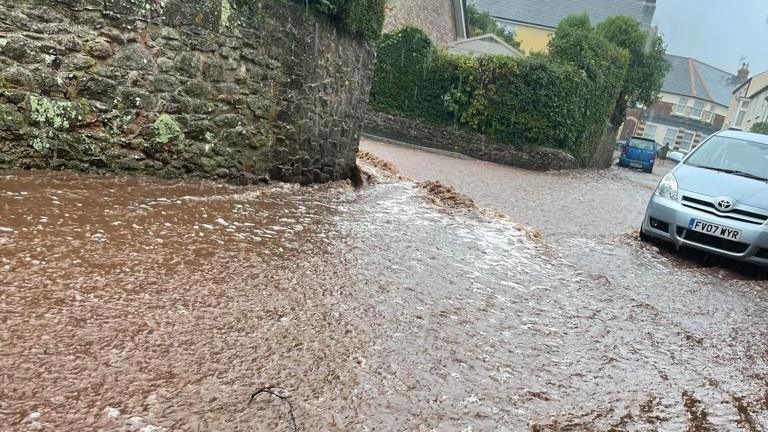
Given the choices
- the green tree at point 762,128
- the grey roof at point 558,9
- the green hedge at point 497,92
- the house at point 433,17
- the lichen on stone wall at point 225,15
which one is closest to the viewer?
the lichen on stone wall at point 225,15

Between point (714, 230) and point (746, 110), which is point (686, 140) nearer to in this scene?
point (746, 110)

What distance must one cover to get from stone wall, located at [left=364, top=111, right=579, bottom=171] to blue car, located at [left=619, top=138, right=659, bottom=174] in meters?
8.81

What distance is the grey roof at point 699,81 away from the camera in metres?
54.9

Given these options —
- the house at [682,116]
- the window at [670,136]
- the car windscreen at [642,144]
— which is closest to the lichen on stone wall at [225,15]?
the car windscreen at [642,144]

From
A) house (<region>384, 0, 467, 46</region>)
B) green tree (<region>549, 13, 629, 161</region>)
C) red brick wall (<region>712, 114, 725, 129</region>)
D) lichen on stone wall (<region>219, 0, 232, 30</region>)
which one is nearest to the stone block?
lichen on stone wall (<region>219, 0, 232, 30</region>)

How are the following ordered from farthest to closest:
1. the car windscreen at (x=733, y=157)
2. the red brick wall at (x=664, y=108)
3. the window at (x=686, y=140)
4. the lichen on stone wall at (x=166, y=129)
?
1. the window at (x=686, y=140)
2. the red brick wall at (x=664, y=108)
3. the car windscreen at (x=733, y=157)
4. the lichen on stone wall at (x=166, y=129)

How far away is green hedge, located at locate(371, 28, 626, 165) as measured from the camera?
17.6 metres

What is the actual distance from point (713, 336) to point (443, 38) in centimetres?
2712

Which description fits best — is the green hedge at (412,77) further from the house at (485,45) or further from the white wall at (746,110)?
the white wall at (746,110)

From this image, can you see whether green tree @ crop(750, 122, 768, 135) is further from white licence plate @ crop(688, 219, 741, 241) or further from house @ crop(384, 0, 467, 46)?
white licence plate @ crop(688, 219, 741, 241)

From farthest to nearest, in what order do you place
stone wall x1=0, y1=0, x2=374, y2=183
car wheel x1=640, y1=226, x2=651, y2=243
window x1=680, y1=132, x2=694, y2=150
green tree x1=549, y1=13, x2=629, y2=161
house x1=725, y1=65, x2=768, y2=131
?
window x1=680, y1=132, x2=694, y2=150
house x1=725, y1=65, x2=768, y2=131
green tree x1=549, y1=13, x2=629, y2=161
car wheel x1=640, y1=226, x2=651, y2=243
stone wall x1=0, y1=0, x2=374, y2=183

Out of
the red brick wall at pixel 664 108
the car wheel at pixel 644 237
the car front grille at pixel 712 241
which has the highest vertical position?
the red brick wall at pixel 664 108

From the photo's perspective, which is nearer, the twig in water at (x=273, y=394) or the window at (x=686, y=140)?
the twig in water at (x=273, y=394)

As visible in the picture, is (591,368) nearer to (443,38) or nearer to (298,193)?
(298,193)
